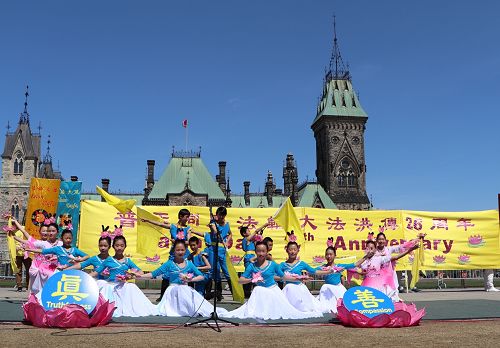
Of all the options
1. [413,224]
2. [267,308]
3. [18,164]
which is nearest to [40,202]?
[267,308]

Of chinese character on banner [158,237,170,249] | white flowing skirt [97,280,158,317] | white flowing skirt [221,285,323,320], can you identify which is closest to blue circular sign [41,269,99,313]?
white flowing skirt [97,280,158,317]

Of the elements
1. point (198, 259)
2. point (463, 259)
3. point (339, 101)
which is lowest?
point (463, 259)

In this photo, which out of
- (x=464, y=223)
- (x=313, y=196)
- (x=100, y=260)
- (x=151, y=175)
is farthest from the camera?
(x=313, y=196)

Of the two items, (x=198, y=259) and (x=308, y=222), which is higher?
(x=308, y=222)

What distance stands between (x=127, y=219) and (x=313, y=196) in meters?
53.2

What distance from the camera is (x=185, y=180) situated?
190ft

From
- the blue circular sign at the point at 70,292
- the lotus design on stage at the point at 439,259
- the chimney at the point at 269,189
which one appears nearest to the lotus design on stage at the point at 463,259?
the lotus design on stage at the point at 439,259

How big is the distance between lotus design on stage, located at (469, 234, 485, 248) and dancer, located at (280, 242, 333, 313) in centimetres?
1109

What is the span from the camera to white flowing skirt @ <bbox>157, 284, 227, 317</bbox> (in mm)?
9195

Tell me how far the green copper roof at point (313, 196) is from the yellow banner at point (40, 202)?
5270 centimetres

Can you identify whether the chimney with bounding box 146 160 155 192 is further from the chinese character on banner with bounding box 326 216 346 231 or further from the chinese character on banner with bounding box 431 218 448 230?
the chinese character on banner with bounding box 431 218 448 230

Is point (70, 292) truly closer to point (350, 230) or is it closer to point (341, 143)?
point (350, 230)

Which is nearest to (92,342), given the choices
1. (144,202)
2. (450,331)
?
(450,331)

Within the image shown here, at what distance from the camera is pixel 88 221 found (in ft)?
53.2
